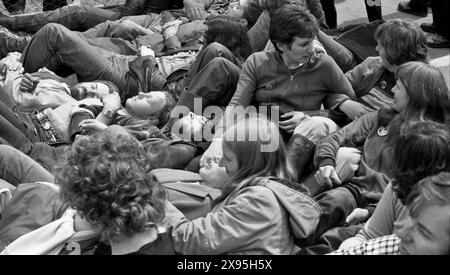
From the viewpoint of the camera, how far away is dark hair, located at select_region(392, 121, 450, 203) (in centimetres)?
213

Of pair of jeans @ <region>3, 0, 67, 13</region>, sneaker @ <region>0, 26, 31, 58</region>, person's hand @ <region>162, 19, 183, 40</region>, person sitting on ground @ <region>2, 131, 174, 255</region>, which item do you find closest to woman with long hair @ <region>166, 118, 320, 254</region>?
person sitting on ground @ <region>2, 131, 174, 255</region>

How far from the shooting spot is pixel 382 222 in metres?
2.40

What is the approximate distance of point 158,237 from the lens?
2.26 metres

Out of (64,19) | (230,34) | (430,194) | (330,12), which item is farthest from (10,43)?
(430,194)

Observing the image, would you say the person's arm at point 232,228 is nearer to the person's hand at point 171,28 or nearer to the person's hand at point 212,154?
the person's hand at point 212,154

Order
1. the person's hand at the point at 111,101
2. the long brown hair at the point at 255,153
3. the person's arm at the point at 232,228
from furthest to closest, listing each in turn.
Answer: the person's hand at the point at 111,101, the long brown hair at the point at 255,153, the person's arm at the point at 232,228

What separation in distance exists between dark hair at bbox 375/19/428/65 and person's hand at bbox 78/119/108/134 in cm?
129

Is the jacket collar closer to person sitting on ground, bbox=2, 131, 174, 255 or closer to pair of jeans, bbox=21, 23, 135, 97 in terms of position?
person sitting on ground, bbox=2, 131, 174, 255

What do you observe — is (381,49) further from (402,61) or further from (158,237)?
(158,237)

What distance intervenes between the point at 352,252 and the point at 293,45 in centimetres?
129

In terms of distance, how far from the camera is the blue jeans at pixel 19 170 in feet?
9.61

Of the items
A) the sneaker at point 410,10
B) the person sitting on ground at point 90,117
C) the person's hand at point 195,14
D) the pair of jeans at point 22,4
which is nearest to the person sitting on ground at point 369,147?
the person sitting on ground at point 90,117

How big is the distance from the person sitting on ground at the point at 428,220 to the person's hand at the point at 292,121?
1.20 m
